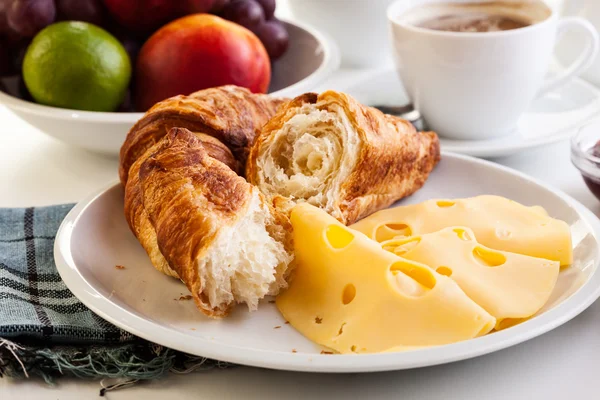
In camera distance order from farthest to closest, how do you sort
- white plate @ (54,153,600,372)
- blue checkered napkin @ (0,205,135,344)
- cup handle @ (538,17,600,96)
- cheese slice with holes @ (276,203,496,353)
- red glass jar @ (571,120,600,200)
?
1. cup handle @ (538,17,600,96)
2. red glass jar @ (571,120,600,200)
3. blue checkered napkin @ (0,205,135,344)
4. cheese slice with holes @ (276,203,496,353)
5. white plate @ (54,153,600,372)

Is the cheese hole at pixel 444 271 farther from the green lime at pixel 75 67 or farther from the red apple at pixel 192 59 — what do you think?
the green lime at pixel 75 67

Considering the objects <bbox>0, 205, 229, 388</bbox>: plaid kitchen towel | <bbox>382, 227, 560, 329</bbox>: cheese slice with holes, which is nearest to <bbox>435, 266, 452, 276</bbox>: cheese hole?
<bbox>382, 227, 560, 329</bbox>: cheese slice with holes

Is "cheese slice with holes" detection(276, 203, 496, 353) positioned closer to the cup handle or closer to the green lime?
the green lime

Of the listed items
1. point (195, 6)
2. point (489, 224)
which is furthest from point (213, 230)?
point (195, 6)

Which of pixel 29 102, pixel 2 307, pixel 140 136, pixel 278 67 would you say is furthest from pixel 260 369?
pixel 278 67

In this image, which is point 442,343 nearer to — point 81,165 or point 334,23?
point 81,165

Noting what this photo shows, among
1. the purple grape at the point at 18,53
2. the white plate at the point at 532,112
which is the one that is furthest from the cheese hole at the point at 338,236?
the purple grape at the point at 18,53

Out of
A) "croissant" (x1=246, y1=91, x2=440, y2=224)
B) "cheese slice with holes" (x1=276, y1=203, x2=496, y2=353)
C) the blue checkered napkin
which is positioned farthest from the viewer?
"croissant" (x1=246, y1=91, x2=440, y2=224)

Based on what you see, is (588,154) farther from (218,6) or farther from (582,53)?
(218,6)
